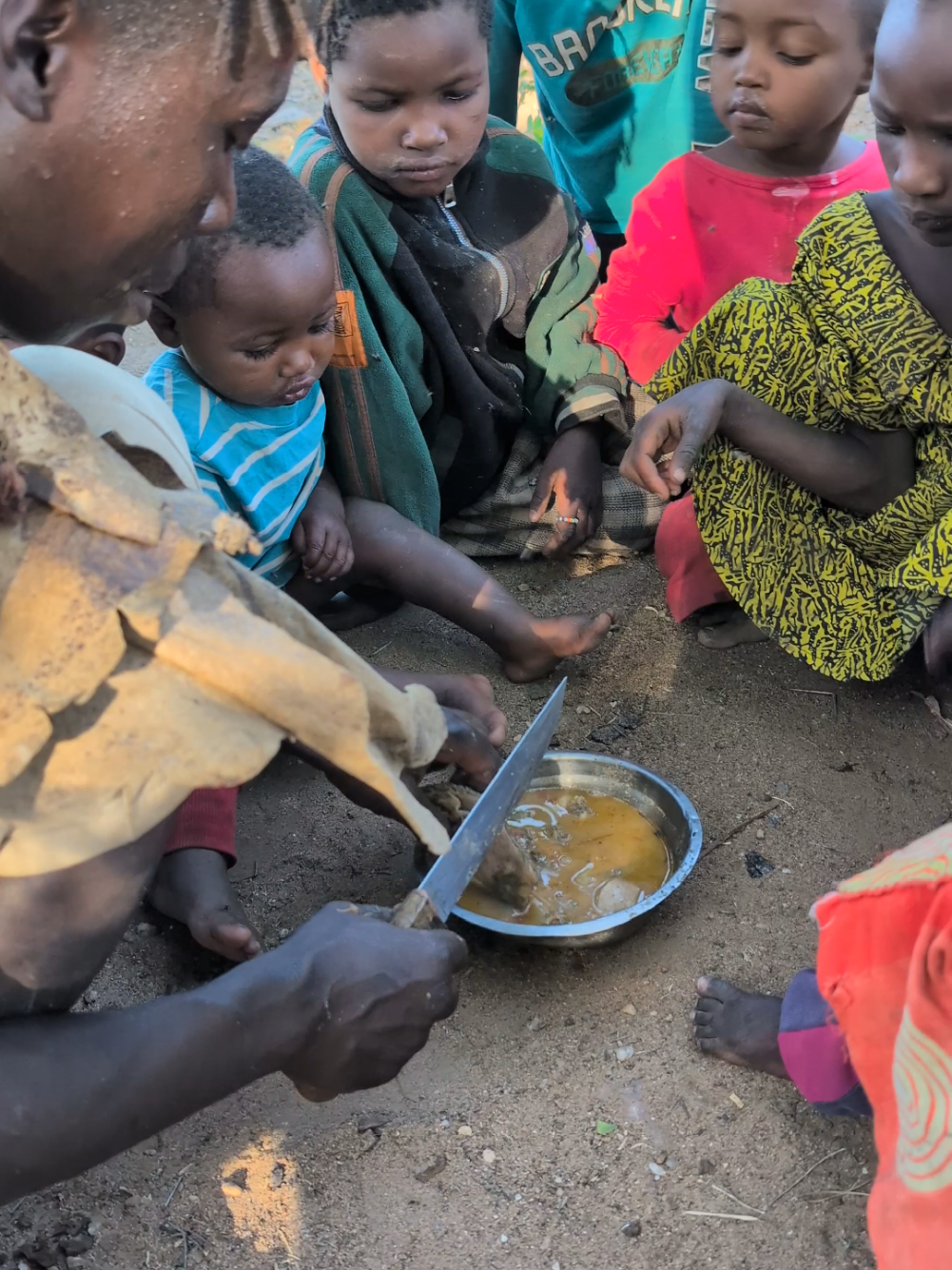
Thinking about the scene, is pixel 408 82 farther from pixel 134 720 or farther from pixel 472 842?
pixel 134 720

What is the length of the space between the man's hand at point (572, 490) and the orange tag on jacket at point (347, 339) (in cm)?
54

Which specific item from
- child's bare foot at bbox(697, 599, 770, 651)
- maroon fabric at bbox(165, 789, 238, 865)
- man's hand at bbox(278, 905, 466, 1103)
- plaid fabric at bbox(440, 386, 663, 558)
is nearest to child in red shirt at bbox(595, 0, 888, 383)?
plaid fabric at bbox(440, 386, 663, 558)

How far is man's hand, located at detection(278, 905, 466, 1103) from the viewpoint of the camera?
1.39 meters

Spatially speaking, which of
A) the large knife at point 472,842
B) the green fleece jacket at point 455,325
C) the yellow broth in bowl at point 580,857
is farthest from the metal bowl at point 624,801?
the green fleece jacket at point 455,325

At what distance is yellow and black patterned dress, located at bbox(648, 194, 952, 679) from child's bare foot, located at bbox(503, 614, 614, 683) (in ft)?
1.00

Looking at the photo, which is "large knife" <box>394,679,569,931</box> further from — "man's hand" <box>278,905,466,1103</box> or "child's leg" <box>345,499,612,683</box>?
"child's leg" <box>345,499,612,683</box>

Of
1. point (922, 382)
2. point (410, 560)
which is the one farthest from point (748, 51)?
point (410, 560)

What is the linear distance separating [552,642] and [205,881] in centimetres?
94

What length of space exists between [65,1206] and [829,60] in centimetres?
262

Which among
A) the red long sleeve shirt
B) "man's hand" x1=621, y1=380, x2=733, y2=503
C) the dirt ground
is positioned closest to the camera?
the dirt ground

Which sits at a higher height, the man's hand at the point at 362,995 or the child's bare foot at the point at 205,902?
the man's hand at the point at 362,995

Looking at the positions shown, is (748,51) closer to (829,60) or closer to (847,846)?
(829,60)

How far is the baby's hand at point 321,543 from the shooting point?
8.11ft

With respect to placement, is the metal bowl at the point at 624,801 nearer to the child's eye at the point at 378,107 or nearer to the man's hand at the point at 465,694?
the man's hand at the point at 465,694
